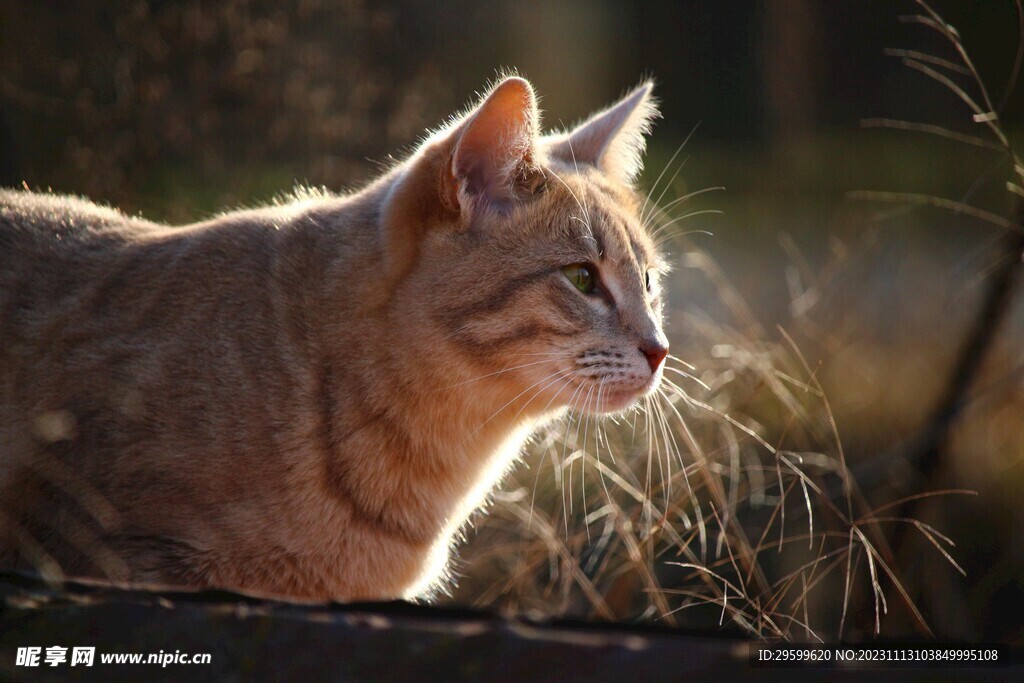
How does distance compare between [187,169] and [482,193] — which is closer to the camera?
[482,193]

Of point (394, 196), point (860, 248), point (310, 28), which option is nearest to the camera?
point (394, 196)

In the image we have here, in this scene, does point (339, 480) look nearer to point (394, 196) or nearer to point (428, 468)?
point (428, 468)

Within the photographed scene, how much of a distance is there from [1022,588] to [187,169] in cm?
429

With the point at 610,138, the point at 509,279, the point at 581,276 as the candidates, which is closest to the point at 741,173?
the point at 610,138

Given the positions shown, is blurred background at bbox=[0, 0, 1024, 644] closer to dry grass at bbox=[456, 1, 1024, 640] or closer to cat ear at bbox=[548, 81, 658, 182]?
dry grass at bbox=[456, 1, 1024, 640]

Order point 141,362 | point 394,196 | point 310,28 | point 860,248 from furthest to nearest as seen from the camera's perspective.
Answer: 1. point 310,28
2. point 860,248
3. point 394,196
4. point 141,362

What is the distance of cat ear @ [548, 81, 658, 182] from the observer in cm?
280

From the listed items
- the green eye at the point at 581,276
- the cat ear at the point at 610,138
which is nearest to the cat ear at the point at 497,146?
the green eye at the point at 581,276

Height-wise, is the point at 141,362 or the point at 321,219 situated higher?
the point at 321,219

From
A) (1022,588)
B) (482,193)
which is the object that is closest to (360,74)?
(482,193)

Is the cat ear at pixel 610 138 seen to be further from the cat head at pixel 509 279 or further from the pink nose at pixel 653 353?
the pink nose at pixel 653 353

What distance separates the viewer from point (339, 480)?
217 centimetres

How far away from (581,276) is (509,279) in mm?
199

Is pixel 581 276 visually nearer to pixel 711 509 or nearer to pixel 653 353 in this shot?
pixel 653 353
